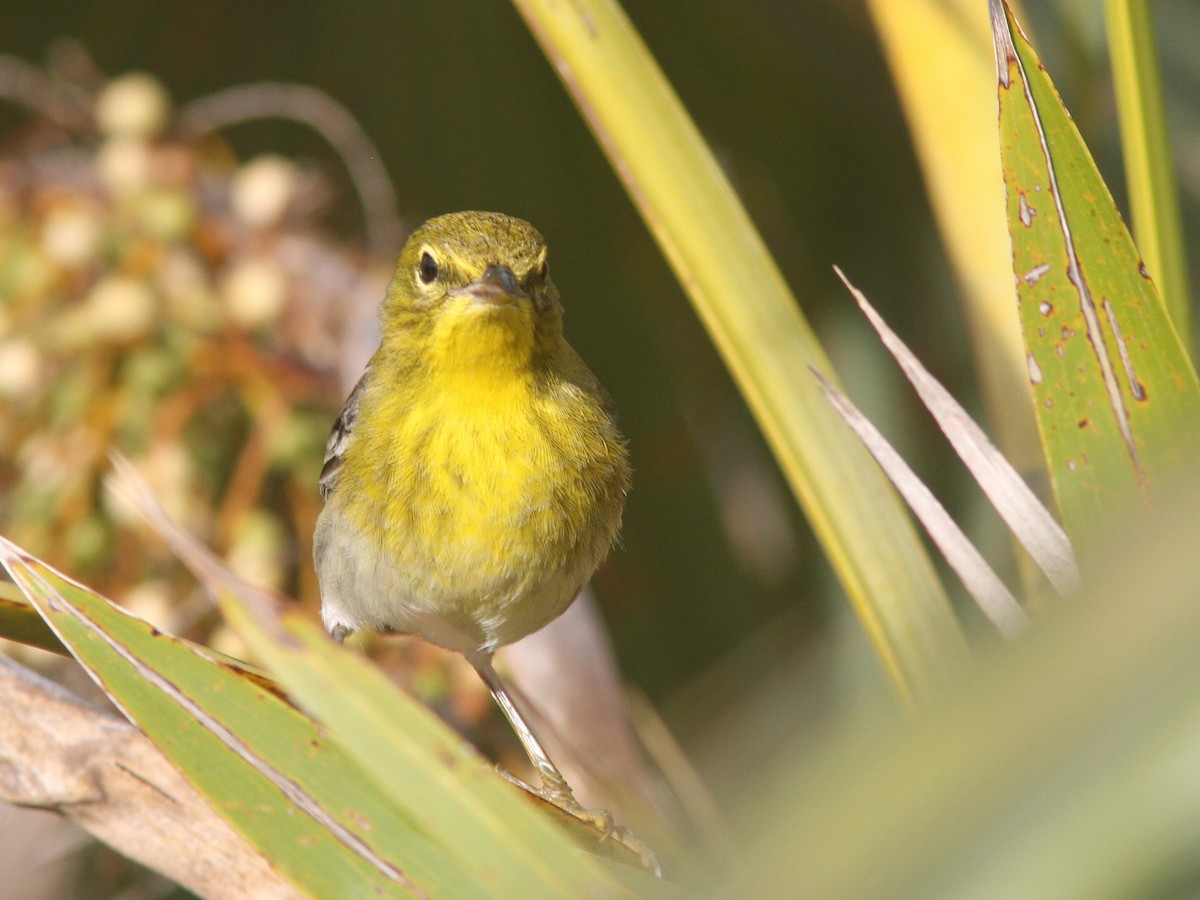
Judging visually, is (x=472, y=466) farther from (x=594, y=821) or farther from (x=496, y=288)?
(x=594, y=821)

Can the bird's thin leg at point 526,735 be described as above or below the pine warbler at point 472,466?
below

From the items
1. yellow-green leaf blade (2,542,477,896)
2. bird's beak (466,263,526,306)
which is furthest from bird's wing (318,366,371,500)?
yellow-green leaf blade (2,542,477,896)

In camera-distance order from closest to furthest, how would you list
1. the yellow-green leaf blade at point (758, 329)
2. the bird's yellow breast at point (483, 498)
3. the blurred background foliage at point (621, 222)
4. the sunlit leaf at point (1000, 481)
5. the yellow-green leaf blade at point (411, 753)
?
the yellow-green leaf blade at point (411, 753)
the sunlit leaf at point (1000, 481)
the yellow-green leaf blade at point (758, 329)
the bird's yellow breast at point (483, 498)
the blurred background foliage at point (621, 222)

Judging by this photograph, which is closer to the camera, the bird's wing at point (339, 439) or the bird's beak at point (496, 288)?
the bird's beak at point (496, 288)

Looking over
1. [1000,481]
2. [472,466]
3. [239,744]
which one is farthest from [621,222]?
[239,744]

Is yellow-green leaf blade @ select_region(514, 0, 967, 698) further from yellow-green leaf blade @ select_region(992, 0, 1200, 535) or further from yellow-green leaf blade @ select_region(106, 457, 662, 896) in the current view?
yellow-green leaf blade @ select_region(106, 457, 662, 896)

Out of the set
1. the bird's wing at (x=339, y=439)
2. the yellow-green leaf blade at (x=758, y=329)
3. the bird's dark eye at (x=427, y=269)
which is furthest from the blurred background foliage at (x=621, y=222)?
the yellow-green leaf blade at (x=758, y=329)

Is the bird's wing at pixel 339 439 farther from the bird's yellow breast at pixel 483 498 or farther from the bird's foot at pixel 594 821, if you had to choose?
the bird's foot at pixel 594 821

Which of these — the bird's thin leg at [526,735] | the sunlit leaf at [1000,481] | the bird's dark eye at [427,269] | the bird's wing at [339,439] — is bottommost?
the bird's thin leg at [526,735]
